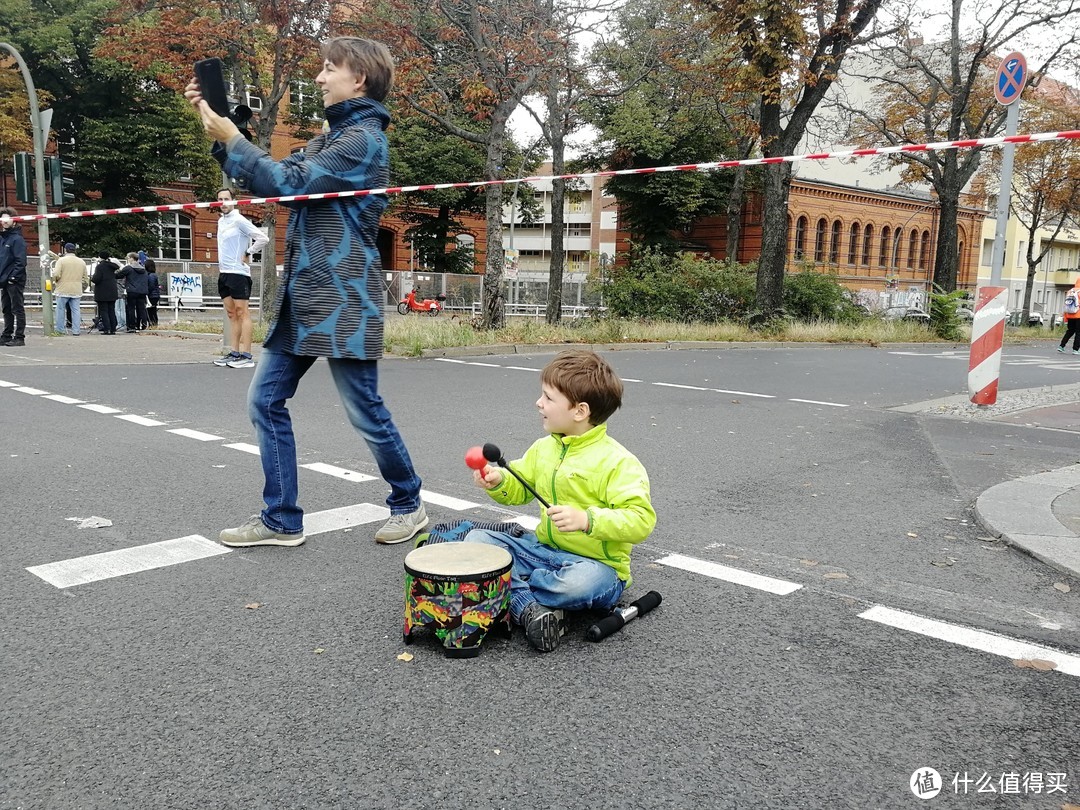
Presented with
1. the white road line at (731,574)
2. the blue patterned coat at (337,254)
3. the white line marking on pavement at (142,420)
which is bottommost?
the white line marking on pavement at (142,420)

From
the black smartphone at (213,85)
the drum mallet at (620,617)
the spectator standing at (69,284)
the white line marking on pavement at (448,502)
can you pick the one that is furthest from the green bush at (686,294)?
the drum mallet at (620,617)

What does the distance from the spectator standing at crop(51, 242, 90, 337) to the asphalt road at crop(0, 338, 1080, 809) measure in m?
13.9

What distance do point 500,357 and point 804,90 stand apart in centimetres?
1182

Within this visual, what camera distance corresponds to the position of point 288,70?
63.9 feet

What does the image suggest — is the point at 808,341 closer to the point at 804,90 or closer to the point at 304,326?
the point at 804,90

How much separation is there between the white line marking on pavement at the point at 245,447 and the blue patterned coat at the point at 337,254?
7.76 feet

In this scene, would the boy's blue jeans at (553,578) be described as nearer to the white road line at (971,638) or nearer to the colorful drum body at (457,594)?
the colorful drum body at (457,594)

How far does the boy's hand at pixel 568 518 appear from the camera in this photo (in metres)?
2.83

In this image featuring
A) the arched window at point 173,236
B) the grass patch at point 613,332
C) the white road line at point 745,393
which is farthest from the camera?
the arched window at point 173,236

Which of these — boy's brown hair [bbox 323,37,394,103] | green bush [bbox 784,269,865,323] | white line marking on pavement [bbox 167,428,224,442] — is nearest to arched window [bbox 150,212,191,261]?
green bush [bbox 784,269,865,323]

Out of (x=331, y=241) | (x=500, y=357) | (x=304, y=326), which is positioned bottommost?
(x=500, y=357)

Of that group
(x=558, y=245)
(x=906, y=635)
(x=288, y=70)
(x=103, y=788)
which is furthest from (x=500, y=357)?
(x=558, y=245)

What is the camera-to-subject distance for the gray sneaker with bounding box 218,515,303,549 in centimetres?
404

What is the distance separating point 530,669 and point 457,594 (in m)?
0.32
